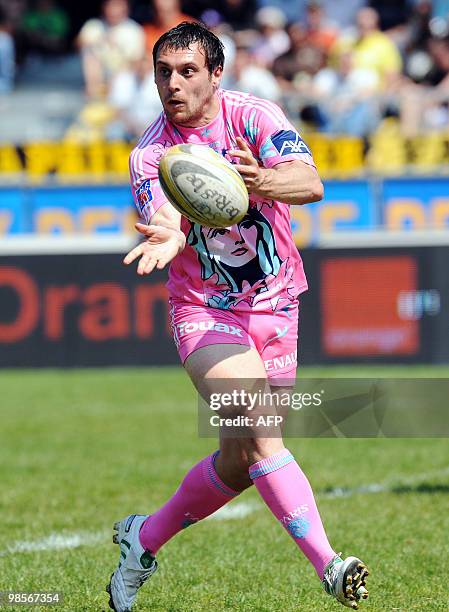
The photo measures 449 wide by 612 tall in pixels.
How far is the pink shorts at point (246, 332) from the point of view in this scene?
16.1 ft

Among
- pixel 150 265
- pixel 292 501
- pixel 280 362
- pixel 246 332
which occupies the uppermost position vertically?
pixel 150 265

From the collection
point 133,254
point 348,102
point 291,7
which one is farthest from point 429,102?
point 133,254

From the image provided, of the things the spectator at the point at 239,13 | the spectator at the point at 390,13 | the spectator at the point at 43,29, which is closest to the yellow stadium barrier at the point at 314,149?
the spectator at the point at 390,13

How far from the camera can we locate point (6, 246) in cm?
1375

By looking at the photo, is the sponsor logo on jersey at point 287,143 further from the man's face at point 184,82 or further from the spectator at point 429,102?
the spectator at point 429,102

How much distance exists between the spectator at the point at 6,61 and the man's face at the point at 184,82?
15135 mm

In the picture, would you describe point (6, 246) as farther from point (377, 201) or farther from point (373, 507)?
point (373, 507)

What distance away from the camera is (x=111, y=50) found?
58.2 ft

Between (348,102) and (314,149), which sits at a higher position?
(348,102)

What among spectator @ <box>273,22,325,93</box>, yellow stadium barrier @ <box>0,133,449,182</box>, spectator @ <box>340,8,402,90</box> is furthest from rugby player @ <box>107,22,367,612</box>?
spectator @ <box>340,8,402,90</box>

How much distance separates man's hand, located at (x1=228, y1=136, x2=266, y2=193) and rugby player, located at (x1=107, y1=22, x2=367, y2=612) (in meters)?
0.05

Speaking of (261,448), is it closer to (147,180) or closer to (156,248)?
(156,248)

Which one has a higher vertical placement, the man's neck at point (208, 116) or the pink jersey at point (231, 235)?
the man's neck at point (208, 116)

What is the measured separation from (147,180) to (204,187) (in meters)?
0.55
